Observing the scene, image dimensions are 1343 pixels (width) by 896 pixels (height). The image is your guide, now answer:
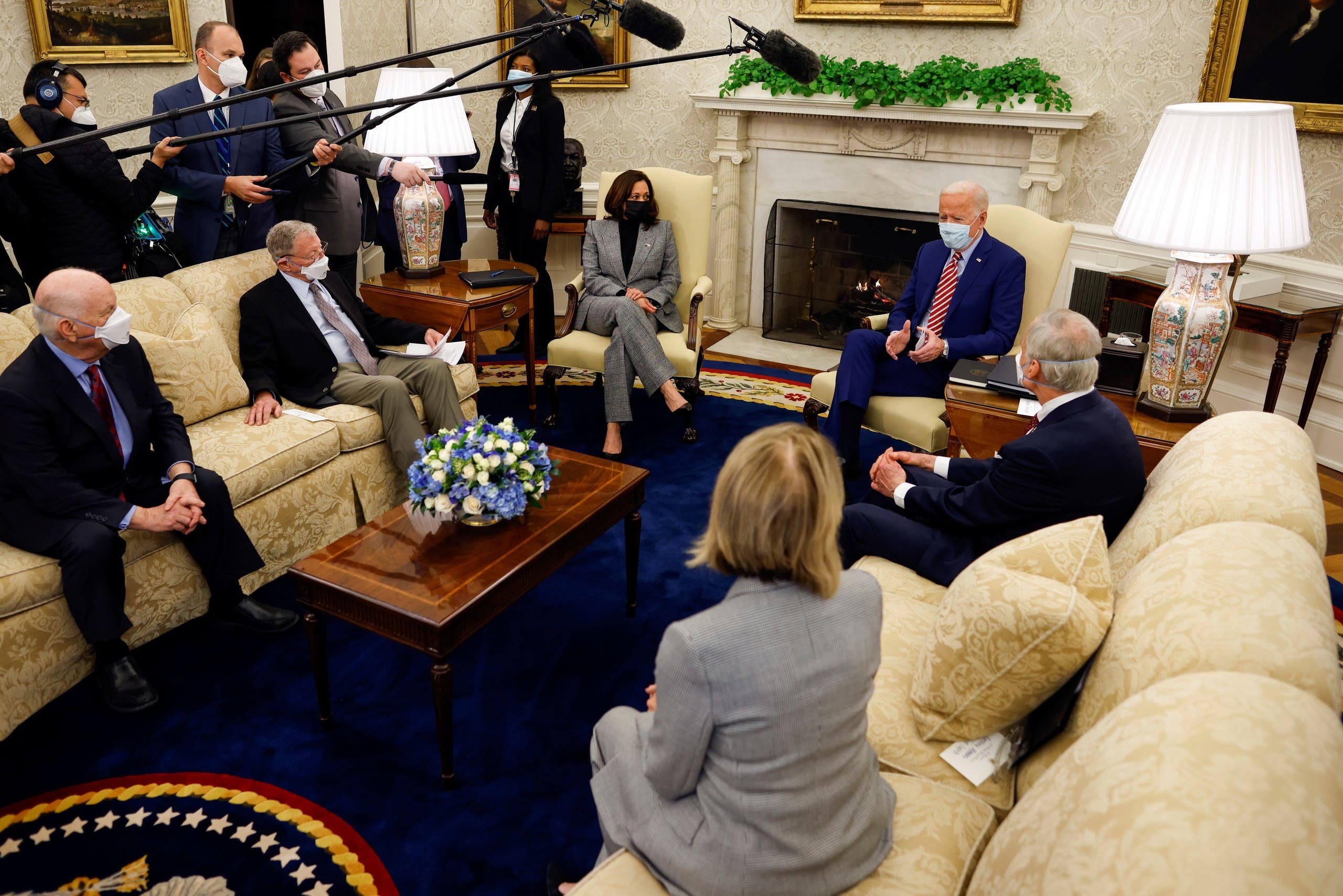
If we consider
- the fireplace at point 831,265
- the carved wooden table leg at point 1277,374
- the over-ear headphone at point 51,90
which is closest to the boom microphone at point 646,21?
the over-ear headphone at point 51,90

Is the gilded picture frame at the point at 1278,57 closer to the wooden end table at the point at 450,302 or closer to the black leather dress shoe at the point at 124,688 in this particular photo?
the wooden end table at the point at 450,302

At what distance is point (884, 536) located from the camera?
8.75ft

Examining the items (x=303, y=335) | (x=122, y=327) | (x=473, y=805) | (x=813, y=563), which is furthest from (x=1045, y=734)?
(x=303, y=335)

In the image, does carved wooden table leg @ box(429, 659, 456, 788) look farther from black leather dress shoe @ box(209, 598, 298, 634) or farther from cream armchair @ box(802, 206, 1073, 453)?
cream armchair @ box(802, 206, 1073, 453)

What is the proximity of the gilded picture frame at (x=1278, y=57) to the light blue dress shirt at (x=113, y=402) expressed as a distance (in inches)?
190

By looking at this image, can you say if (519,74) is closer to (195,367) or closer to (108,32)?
(108,32)

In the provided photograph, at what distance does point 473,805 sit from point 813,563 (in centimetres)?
140

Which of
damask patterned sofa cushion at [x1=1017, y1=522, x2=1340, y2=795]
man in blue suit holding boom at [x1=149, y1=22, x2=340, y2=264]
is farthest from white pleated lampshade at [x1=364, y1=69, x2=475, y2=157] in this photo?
damask patterned sofa cushion at [x1=1017, y1=522, x2=1340, y2=795]

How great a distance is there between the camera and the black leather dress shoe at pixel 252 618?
3.11 metres

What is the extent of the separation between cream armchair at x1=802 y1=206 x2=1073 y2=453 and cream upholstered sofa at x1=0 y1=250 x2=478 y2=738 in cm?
164

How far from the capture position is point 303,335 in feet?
12.2

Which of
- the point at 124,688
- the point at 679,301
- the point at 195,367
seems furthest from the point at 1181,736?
the point at 679,301

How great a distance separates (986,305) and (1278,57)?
196cm

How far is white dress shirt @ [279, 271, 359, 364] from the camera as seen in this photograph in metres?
3.77
